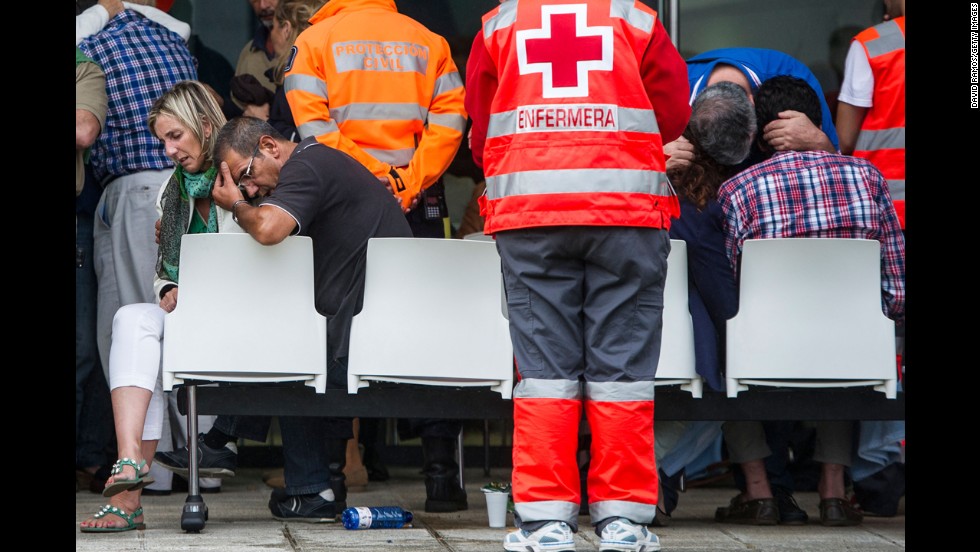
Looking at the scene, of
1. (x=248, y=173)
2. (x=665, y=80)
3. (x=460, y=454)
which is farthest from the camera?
(x=460, y=454)

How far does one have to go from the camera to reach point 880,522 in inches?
202

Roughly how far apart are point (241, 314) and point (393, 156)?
130 cm

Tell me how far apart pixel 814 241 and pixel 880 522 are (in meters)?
1.28

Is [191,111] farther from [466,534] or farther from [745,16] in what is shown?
[745,16]

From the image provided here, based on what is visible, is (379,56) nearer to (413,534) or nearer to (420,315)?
(420,315)

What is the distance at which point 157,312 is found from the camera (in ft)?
15.5

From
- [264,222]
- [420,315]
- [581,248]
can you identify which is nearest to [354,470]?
[420,315]

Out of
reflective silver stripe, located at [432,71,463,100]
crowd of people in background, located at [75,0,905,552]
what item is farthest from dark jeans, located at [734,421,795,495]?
reflective silver stripe, located at [432,71,463,100]

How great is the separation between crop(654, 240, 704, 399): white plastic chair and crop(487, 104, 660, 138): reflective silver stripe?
741 millimetres

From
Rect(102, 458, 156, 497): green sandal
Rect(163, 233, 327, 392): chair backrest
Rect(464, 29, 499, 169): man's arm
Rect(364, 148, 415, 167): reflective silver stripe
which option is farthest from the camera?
Rect(364, 148, 415, 167): reflective silver stripe

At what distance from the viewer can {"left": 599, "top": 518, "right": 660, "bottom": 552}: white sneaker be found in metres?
3.74

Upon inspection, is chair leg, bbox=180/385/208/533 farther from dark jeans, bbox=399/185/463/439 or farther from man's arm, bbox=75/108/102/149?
man's arm, bbox=75/108/102/149
